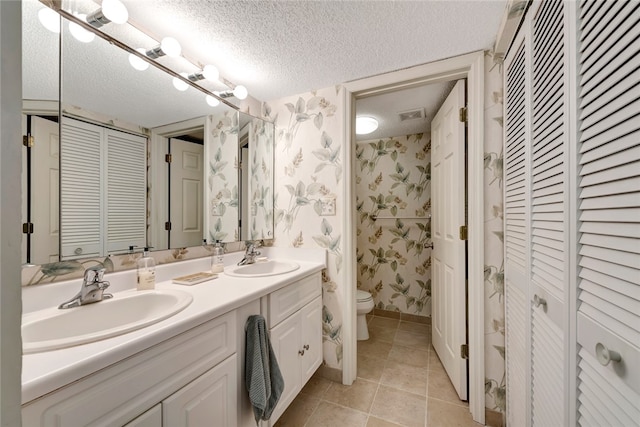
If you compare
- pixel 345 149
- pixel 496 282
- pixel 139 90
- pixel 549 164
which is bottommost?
pixel 496 282

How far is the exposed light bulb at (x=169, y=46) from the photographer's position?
3.92 feet

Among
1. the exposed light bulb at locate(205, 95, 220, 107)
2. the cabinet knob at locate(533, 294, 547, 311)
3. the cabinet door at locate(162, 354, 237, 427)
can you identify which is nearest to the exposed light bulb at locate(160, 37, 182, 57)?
the exposed light bulb at locate(205, 95, 220, 107)

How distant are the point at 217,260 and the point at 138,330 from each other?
794 millimetres

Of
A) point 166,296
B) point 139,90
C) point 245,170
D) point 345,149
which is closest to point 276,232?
point 245,170

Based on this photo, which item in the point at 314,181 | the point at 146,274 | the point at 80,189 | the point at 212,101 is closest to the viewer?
the point at 80,189

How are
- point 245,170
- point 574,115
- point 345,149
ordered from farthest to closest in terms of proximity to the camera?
point 245,170 → point 345,149 → point 574,115

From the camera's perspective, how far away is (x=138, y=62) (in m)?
1.21

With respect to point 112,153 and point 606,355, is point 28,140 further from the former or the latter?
point 606,355

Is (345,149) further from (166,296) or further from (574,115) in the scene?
(166,296)

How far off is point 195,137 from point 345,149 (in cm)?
93

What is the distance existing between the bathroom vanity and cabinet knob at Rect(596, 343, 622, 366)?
1046 millimetres

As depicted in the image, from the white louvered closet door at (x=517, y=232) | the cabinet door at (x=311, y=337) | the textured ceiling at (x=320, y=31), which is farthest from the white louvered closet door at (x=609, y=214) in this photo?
the cabinet door at (x=311, y=337)

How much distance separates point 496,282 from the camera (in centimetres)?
138

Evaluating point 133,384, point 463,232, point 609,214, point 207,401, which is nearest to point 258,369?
point 207,401
